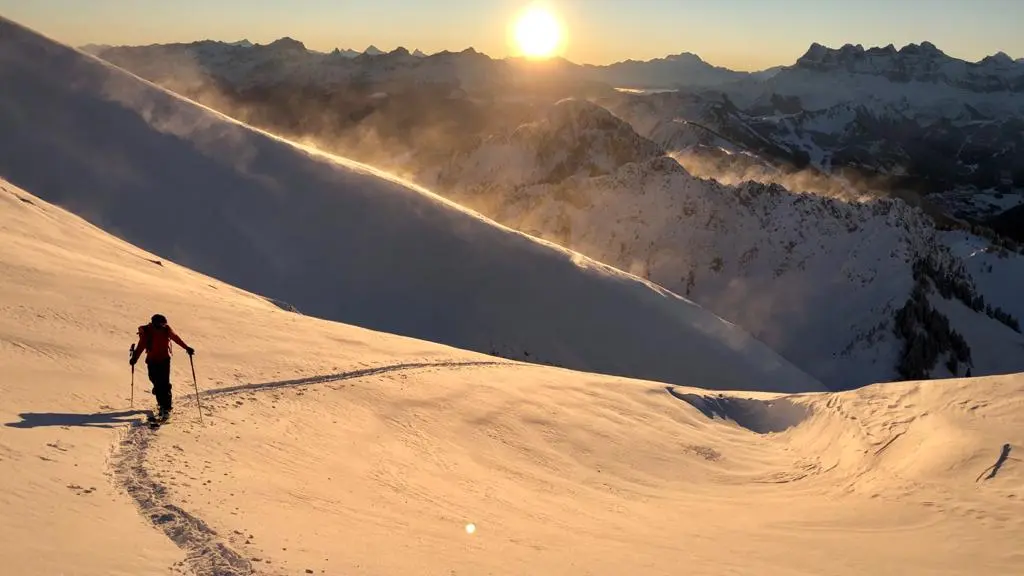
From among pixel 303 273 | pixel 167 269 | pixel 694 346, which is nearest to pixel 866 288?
pixel 694 346

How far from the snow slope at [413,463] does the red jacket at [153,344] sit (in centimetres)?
77

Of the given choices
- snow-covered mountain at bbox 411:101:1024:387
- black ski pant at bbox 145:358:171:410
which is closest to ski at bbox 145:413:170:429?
black ski pant at bbox 145:358:171:410

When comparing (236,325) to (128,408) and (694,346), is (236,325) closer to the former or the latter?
(128,408)

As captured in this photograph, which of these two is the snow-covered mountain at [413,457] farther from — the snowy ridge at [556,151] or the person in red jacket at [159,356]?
the snowy ridge at [556,151]

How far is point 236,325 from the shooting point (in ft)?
58.4

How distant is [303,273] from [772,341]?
185 feet

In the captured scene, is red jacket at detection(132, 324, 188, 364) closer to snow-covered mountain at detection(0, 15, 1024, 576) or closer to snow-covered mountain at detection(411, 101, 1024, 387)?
snow-covered mountain at detection(0, 15, 1024, 576)

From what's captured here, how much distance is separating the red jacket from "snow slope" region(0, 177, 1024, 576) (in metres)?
0.77

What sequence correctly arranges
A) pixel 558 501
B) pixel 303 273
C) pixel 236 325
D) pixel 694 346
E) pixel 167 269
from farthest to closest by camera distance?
pixel 694 346 < pixel 303 273 < pixel 167 269 < pixel 236 325 < pixel 558 501

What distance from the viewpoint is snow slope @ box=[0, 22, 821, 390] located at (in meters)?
41.2

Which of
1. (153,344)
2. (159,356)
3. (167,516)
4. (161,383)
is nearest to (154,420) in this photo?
(161,383)

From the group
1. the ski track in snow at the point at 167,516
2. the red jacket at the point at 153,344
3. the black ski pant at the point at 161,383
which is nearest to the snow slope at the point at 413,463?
the ski track in snow at the point at 167,516

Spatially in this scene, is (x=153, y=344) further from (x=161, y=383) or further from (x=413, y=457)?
(x=413, y=457)

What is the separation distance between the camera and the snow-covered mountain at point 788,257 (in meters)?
80.8
